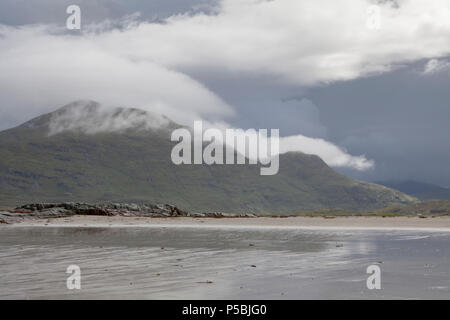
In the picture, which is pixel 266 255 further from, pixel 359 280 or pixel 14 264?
pixel 14 264

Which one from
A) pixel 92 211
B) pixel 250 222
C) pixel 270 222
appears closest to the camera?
pixel 270 222

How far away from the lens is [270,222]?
57938mm

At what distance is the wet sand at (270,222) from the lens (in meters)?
49.2

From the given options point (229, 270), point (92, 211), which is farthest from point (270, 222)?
point (229, 270)

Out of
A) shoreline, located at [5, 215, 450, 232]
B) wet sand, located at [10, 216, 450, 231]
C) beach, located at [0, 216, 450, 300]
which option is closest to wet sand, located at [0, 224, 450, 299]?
beach, located at [0, 216, 450, 300]

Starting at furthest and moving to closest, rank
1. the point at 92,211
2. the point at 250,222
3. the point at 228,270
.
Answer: the point at 92,211, the point at 250,222, the point at 228,270

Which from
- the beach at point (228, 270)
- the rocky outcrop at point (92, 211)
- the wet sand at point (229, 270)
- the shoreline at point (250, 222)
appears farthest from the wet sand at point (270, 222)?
the wet sand at point (229, 270)

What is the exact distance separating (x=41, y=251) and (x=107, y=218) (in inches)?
1519

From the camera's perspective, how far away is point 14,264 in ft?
68.4

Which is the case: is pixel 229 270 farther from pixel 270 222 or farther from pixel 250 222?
pixel 250 222

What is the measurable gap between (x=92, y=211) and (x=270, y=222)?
27.3m

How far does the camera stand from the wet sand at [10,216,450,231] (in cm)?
4917

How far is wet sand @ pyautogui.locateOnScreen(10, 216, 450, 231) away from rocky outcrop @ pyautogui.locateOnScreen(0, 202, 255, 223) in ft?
13.9
